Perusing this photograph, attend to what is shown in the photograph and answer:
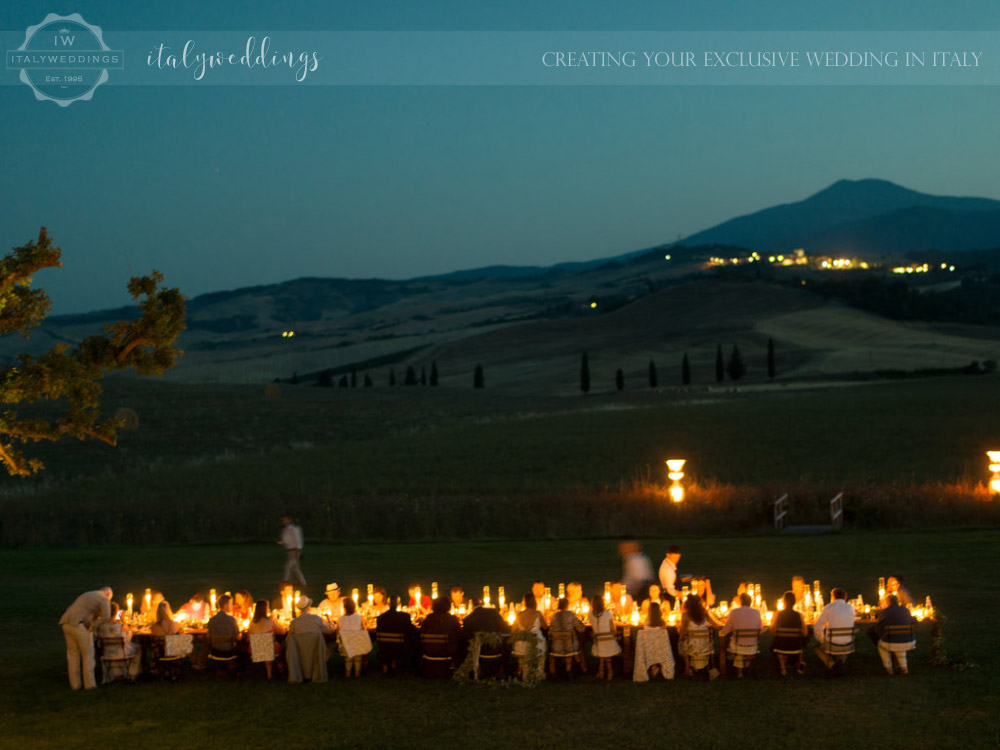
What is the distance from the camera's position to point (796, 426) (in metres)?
56.4

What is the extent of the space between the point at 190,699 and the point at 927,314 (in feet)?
502

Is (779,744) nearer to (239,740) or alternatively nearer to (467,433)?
(239,740)

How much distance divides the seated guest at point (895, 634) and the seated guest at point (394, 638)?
6473mm

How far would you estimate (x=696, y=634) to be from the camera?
14.9 metres

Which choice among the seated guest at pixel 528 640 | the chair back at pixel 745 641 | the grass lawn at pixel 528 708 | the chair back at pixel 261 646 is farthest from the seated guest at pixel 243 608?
the chair back at pixel 745 641

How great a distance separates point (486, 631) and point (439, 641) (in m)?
0.66

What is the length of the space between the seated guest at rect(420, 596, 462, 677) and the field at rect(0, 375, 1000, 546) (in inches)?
647

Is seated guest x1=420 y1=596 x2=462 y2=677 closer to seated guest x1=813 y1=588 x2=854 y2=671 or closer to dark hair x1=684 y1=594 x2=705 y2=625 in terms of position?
dark hair x1=684 y1=594 x2=705 y2=625

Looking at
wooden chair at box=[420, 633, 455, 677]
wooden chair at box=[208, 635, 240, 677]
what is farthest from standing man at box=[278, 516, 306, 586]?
wooden chair at box=[420, 633, 455, 677]

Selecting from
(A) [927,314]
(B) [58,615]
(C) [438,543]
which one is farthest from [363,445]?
(A) [927,314]

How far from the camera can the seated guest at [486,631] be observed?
15273 mm

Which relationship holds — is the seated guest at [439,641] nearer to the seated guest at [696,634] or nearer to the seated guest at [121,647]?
the seated guest at [696,634]

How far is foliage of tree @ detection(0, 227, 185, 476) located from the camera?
1344 cm

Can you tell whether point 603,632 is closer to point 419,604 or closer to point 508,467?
point 419,604
